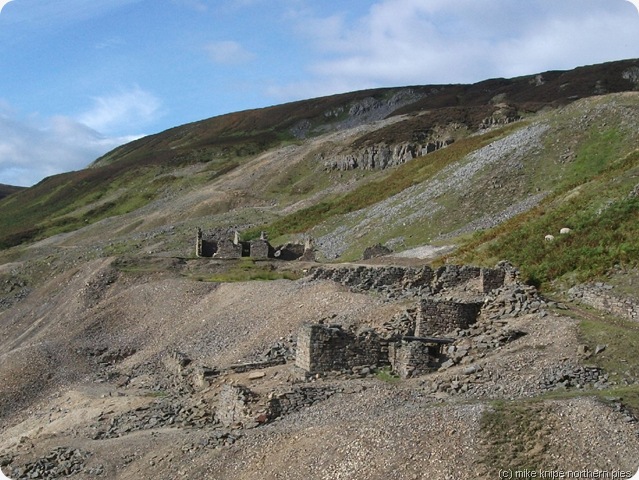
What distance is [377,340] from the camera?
20.9 m

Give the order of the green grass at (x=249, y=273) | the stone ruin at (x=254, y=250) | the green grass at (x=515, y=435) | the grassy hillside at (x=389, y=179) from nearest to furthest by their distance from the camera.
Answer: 1. the green grass at (x=515, y=435)
2. the green grass at (x=249, y=273)
3. the grassy hillside at (x=389, y=179)
4. the stone ruin at (x=254, y=250)

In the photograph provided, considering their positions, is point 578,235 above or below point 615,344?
above

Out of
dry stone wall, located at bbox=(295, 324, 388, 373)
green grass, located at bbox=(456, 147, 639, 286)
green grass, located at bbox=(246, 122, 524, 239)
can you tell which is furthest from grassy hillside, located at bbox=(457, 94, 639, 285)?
Answer: green grass, located at bbox=(246, 122, 524, 239)

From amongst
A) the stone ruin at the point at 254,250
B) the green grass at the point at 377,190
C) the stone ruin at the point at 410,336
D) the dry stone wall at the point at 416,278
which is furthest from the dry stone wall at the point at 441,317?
the green grass at the point at 377,190

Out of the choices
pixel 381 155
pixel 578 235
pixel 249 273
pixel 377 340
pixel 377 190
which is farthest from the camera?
pixel 381 155

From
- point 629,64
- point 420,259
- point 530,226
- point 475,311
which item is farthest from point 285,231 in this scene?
point 629,64

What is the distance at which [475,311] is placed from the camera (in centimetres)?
2222

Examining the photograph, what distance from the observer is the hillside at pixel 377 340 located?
14656 millimetres

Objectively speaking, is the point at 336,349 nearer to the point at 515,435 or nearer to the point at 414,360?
the point at 414,360

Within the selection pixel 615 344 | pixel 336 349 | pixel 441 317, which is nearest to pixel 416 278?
pixel 441 317

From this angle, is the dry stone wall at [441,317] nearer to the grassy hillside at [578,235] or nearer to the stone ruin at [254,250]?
the grassy hillside at [578,235]

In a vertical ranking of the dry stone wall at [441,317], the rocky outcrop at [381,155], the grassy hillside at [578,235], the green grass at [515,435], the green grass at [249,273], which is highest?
the rocky outcrop at [381,155]

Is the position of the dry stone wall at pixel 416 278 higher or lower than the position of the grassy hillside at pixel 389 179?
lower

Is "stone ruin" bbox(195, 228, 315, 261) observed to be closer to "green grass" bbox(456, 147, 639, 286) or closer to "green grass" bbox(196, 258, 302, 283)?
"green grass" bbox(196, 258, 302, 283)
